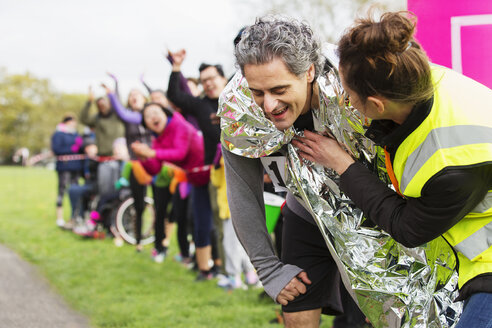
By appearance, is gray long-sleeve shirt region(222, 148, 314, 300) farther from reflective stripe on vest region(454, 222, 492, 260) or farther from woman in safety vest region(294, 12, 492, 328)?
reflective stripe on vest region(454, 222, 492, 260)

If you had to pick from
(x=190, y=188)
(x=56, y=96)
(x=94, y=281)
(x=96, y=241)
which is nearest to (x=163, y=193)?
(x=190, y=188)

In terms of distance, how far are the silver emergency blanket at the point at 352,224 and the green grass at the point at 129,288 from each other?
2.11m

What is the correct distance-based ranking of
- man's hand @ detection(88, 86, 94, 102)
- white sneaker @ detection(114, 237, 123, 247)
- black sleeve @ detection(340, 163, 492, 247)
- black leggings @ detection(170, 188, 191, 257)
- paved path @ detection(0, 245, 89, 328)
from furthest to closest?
man's hand @ detection(88, 86, 94, 102) → white sneaker @ detection(114, 237, 123, 247) → black leggings @ detection(170, 188, 191, 257) → paved path @ detection(0, 245, 89, 328) → black sleeve @ detection(340, 163, 492, 247)

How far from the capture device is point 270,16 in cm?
210

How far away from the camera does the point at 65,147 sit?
9.67 meters

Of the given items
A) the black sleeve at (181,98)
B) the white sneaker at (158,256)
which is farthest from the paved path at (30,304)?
the black sleeve at (181,98)

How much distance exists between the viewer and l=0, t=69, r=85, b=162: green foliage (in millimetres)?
54250

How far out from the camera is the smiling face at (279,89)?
1962mm

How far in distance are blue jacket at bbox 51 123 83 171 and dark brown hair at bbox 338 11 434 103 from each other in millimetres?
8590

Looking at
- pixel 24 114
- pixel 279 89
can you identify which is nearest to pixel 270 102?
pixel 279 89

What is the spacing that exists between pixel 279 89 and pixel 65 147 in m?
8.38

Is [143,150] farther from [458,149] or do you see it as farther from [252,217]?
[458,149]

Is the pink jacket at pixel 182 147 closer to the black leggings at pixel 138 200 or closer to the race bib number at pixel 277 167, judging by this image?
the black leggings at pixel 138 200

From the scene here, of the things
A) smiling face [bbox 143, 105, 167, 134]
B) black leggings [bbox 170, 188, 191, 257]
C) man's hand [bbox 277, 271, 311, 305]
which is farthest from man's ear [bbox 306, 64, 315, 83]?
black leggings [bbox 170, 188, 191, 257]
